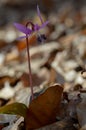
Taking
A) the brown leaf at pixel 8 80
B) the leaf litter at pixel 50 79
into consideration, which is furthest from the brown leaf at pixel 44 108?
the brown leaf at pixel 8 80

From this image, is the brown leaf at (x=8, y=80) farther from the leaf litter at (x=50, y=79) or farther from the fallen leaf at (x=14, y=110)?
the fallen leaf at (x=14, y=110)

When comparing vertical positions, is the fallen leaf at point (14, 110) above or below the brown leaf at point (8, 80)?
below

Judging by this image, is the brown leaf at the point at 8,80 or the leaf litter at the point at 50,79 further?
the brown leaf at the point at 8,80

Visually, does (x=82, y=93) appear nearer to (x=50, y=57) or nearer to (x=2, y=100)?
(x=2, y=100)

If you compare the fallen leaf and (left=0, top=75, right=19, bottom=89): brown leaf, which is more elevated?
(left=0, top=75, right=19, bottom=89): brown leaf

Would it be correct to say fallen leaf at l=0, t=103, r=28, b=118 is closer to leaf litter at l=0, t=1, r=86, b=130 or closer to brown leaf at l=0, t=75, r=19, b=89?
leaf litter at l=0, t=1, r=86, b=130

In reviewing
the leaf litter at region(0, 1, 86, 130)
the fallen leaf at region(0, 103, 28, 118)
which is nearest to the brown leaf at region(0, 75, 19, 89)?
the leaf litter at region(0, 1, 86, 130)

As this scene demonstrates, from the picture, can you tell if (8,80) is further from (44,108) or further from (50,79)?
(44,108)

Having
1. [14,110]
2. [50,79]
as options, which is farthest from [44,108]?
[50,79]

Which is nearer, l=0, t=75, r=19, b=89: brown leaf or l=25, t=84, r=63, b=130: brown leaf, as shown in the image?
l=25, t=84, r=63, b=130: brown leaf
